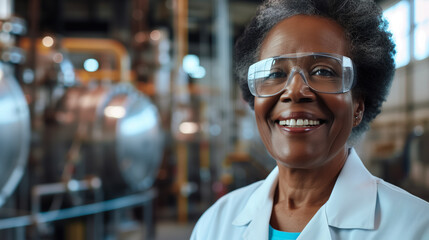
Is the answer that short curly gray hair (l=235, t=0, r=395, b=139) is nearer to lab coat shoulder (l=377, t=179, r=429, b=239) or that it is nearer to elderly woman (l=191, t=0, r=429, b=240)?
elderly woman (l=191, t=0, r=429, b=240)

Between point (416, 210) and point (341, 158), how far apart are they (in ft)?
0.51

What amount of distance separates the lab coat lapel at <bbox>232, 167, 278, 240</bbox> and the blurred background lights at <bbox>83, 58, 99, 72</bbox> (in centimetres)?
335

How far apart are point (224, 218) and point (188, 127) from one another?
469cm

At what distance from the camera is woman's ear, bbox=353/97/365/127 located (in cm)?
68

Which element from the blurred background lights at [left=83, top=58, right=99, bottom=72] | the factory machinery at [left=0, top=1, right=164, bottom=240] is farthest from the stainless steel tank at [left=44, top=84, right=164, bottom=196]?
the blurred background lights at [left=83, top=58, right=99, bottom=72]

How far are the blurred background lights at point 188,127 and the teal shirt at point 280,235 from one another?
4.73 m

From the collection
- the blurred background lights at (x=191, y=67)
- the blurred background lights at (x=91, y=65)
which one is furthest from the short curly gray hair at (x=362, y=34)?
the blurred background lights at (x=191, y=67)

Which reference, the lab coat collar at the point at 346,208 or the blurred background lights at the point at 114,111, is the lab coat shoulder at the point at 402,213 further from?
the blurred background lights at the point at 114,111

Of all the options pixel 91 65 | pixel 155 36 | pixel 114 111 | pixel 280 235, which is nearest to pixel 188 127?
pixel 155 36

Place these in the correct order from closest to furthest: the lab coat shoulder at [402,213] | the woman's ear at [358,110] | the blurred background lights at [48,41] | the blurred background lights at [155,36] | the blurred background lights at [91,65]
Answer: the lab coat shoulder at [402,213]
the woman's ear at [358,110]
the blurred background lights at [48,41]
the blurred background lights at [91,65]
the blurred background lights at [155,36]

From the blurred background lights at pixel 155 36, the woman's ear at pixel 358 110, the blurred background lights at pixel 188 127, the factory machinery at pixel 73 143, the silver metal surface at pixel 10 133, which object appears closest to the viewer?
the woman's ear at pixel 358 110

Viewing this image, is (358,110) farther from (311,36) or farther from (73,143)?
(73,143)

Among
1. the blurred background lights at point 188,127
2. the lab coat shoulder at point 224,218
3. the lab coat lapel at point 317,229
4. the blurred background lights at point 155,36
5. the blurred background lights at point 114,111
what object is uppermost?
the blurred background lights at point 155,36

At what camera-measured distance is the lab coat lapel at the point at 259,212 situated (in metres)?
0.72
